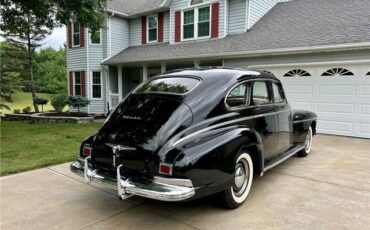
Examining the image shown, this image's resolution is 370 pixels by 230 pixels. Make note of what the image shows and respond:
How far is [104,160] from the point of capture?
3432 mm

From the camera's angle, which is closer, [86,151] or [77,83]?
[86,151]

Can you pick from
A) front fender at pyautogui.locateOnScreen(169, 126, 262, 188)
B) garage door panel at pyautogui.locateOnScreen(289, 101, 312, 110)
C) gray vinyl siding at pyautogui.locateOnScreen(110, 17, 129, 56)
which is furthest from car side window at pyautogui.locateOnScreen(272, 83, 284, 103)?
gray vinyl siding at pyautogui.locateOnScreen(110, 17, 129, 56)

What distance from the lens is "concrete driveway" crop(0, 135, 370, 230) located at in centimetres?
315

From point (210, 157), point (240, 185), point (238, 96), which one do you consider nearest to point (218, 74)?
point (238, 96)

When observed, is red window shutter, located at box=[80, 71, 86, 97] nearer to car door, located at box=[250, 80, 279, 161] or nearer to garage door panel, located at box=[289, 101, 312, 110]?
garage door panel, located at box=[289, 101, 312, 110]

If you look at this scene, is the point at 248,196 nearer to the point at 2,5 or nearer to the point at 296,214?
the point at 296,214

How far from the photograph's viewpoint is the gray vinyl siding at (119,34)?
15.5 m

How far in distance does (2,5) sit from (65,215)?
10428 millimetres

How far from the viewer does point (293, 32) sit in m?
10.0

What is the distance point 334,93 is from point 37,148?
8.78m

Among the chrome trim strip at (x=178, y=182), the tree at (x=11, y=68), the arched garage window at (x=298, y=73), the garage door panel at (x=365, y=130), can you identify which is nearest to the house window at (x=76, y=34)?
the tree at (x=11, y=68)

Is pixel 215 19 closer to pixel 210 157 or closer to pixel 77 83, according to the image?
pixel 77 83

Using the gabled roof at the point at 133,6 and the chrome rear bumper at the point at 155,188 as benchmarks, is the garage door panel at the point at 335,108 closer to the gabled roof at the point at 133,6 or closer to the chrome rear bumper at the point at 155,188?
the chrome rear bumper at the point at 155,188

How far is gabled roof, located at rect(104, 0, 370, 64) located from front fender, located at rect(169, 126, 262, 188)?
6.69 metres
